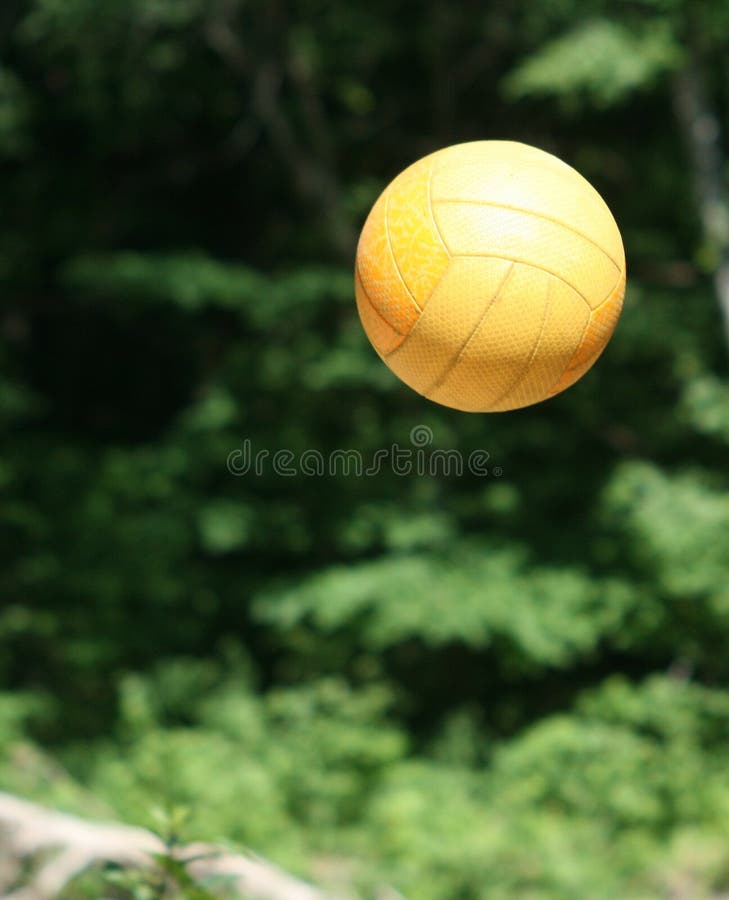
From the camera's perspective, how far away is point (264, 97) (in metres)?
6.47

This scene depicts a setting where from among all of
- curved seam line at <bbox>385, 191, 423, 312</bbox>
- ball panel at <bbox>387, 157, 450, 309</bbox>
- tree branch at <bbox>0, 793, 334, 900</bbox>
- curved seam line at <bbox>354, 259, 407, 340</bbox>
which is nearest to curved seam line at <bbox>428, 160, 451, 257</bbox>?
ball panel at <bbox>387, 157, 450, 309</bbox>

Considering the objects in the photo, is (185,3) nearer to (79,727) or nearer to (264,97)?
(264,97)

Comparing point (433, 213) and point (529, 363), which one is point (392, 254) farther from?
point (529, 363)

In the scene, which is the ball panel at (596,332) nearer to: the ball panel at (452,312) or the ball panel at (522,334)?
the ball panel at (522,334)

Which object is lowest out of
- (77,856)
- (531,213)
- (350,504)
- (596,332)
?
(77,856)

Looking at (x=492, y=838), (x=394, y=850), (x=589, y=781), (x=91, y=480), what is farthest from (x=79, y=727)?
(x=589, y=781)

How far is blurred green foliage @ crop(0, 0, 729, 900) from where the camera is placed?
5441mm

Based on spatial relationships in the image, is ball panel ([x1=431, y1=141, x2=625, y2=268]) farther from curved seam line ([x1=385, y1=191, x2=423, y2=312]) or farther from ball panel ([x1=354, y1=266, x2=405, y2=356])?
ball panel ([x1=354, y1=266, x2=405, y2=356])

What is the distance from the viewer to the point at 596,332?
8.26ft

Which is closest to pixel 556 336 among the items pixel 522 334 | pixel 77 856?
pixel 522 334

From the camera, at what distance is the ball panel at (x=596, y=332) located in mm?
2496

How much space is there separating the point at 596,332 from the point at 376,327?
608 millimetres

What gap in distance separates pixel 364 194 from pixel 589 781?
168 inches

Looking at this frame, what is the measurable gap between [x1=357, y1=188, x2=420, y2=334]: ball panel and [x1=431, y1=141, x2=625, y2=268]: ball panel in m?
0.19
